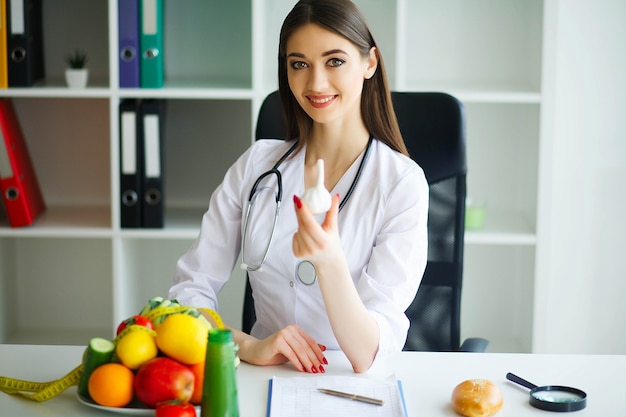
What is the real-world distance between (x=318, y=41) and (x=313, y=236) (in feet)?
1.66

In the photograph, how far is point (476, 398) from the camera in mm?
1276

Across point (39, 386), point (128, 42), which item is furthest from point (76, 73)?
point (39, 386)

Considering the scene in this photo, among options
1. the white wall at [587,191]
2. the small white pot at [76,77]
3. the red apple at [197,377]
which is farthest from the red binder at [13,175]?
the red apple at [197,377]

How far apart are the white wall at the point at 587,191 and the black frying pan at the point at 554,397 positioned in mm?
1404

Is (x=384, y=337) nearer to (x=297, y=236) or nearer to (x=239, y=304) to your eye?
(x=297, y=236)

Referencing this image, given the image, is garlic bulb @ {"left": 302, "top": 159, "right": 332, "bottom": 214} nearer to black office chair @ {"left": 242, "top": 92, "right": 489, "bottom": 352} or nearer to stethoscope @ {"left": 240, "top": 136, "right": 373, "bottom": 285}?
stethoscope @ {"left": 240, "top": 136, "right": 373, "bottom": 285}

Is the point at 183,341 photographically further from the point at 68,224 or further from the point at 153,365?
the point at 68,224

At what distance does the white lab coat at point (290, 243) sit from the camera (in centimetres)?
162

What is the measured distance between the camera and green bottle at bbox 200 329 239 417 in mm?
1137

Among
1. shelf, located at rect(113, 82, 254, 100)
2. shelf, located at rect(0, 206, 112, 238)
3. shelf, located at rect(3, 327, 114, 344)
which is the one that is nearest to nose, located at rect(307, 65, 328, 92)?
shelf, located at rect(113, 82, 254, 100)

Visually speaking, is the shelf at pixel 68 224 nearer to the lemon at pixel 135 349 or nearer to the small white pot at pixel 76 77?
the small white pot at pixel 76 77

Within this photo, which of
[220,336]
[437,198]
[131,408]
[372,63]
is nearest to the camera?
[220,336]

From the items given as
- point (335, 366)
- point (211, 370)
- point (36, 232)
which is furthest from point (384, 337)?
point (36, 232)

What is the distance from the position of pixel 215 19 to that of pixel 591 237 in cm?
143
